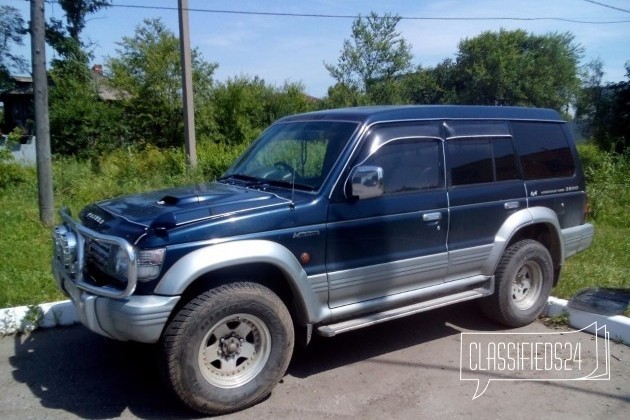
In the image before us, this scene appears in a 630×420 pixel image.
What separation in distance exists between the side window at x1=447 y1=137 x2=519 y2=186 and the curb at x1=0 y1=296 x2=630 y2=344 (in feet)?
5.08

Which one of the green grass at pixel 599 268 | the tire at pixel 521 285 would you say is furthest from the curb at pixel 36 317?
the green grass at pixel 599 268

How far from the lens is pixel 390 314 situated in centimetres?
434

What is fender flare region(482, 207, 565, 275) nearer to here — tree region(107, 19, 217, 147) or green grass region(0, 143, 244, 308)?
green grass region(0, 143, 244, 308)

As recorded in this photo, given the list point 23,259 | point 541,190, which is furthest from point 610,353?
point 23,259

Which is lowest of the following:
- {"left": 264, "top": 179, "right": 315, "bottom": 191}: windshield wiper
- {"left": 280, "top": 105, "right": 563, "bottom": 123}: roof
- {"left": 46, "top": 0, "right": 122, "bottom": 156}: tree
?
{"left": 264, "top": 179, "right": 315, "bottom": 191}: windshield wiper

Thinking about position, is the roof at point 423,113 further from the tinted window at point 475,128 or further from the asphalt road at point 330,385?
the asphalt road at point 330,385

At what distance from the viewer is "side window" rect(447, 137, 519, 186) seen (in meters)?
4.79

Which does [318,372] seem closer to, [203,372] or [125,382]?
[203,372]

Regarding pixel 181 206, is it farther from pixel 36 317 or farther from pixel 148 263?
pixel 36 317

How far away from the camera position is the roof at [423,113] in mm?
4508

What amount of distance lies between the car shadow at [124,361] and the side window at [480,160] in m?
1.48

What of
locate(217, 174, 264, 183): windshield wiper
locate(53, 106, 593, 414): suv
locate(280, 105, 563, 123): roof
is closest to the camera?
locate(53, 106, 593, 414): suv

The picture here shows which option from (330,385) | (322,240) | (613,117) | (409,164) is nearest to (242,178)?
(322,240)

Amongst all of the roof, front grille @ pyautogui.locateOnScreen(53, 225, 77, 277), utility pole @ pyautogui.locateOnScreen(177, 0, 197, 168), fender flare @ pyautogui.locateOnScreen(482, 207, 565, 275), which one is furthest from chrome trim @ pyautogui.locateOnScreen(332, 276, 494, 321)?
utility pole @ pyautogui.locateOnScreen(177, 0, 197, 168)
